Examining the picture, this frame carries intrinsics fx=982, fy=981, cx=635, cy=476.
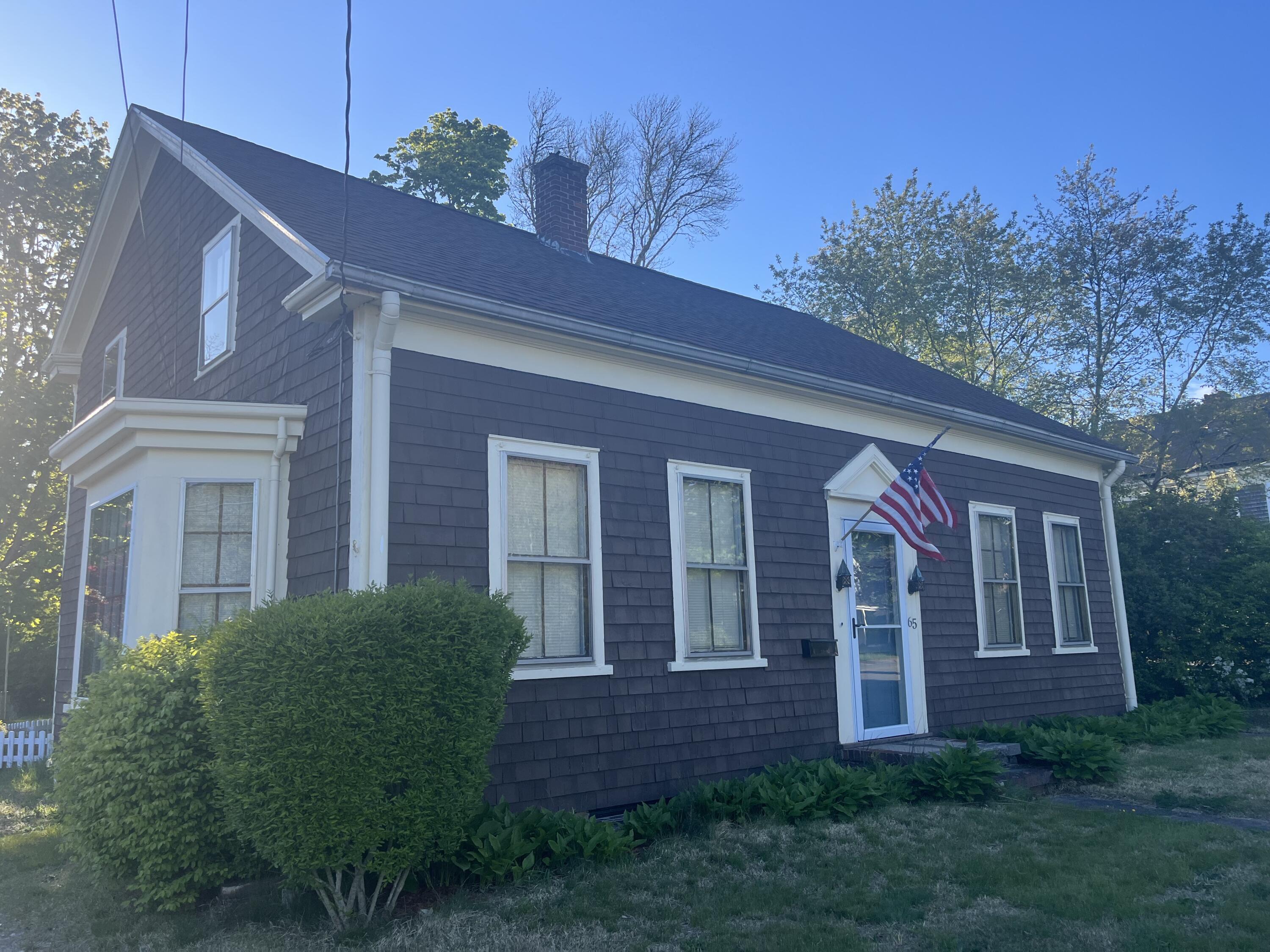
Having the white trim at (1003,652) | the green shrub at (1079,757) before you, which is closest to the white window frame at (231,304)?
the green shrub at (1079,757)

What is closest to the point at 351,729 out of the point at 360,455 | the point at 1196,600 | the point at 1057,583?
the point at 360,455

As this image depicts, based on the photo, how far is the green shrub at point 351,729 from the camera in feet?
14.9

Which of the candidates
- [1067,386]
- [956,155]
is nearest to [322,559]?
[956,155]

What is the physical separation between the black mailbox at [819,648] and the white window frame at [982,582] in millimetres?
2590

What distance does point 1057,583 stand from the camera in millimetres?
12391

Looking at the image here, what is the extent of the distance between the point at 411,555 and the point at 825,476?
464cm

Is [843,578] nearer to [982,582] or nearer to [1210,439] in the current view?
[982,582]

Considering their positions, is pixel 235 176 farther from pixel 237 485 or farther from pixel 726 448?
pixel 726 448

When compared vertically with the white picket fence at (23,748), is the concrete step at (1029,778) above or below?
below

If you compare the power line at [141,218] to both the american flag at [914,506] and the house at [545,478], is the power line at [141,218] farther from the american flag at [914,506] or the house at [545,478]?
the american flag at [914,506]

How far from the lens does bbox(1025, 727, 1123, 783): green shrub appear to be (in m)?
8.45

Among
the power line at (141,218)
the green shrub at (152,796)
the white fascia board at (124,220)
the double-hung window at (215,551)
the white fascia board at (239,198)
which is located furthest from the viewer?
the power line at (141,218)

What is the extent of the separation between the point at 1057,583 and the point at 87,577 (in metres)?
10.9

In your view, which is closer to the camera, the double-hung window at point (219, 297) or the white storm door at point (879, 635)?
the double-hung window at point (219, 297)
